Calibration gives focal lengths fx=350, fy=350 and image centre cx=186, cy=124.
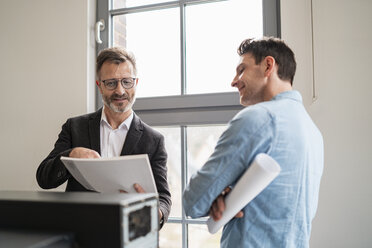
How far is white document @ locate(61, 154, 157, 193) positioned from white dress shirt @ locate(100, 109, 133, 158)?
45 cm

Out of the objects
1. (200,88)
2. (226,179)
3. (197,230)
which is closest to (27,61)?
(200,88)

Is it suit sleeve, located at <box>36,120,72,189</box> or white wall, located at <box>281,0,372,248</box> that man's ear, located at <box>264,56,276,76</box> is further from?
suit sleeve, located at <box>36,120,72,189</box>

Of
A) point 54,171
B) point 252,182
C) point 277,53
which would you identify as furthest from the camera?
→ point 54,171

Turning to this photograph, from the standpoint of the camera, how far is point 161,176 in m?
1.55

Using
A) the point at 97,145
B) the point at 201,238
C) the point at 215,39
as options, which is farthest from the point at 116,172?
the point at 215,39

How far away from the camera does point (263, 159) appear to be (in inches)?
33.8

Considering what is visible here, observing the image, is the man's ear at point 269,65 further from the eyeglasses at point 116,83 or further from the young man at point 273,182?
the eyeglasses at point 116,83

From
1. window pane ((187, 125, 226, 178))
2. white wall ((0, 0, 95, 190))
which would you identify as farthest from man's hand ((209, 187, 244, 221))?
white wall ((0, 0, 95, 190))

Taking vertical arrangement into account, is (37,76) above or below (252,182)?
above

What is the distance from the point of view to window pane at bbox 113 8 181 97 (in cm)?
213

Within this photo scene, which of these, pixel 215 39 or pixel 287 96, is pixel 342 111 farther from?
pixel 215 39

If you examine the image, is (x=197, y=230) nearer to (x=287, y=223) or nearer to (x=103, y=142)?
(x=103, y=142)

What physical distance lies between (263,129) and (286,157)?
0.11 m

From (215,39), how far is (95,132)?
0.92 meters
